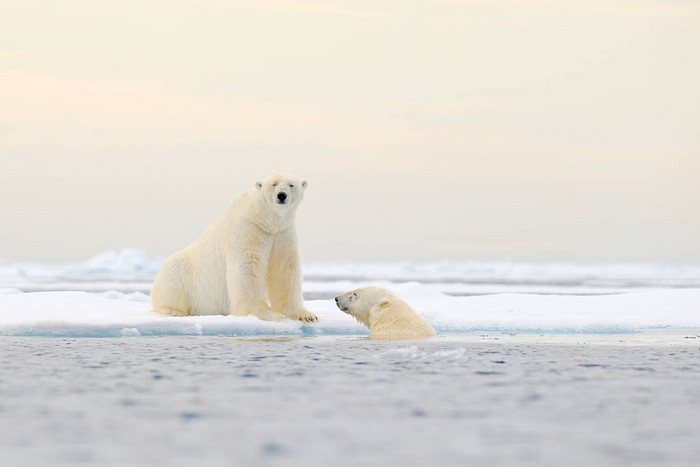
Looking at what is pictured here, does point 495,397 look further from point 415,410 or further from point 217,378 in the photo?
point 217,378

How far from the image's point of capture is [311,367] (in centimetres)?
615

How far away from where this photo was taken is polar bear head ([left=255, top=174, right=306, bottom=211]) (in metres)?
9.06

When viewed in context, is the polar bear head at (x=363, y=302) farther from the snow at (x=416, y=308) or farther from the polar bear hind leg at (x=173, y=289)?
the polar bear hind leg at (x=173, y=289)

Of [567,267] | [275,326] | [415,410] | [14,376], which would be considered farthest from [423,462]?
[567,267]

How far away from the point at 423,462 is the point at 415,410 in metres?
1.12

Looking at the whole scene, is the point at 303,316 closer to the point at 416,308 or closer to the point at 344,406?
the point at 416,308

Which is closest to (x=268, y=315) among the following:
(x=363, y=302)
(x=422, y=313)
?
(x=363, y=302)

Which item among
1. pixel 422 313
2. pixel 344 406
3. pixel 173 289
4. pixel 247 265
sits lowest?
pixel 344 406

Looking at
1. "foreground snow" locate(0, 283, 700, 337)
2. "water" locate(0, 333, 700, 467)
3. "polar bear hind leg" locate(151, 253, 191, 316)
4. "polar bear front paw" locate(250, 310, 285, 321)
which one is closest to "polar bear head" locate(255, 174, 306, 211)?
"polar bear front paw" locate(250, 310, 285, 321)

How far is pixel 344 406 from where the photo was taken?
14.9 ft

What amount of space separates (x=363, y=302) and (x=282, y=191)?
154cm

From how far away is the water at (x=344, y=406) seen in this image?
3.51 m

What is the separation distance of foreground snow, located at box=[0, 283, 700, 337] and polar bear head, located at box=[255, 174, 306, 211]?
4.26ft

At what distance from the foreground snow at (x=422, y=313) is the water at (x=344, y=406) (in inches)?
54.5
